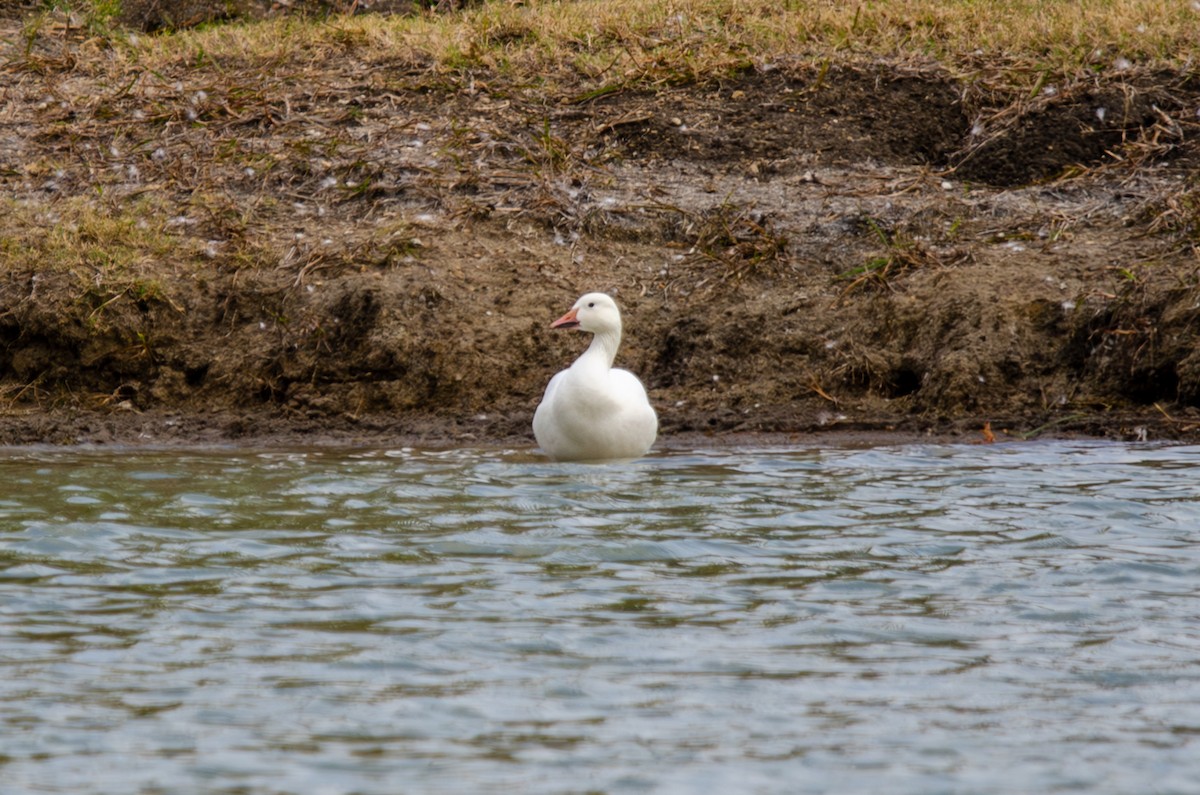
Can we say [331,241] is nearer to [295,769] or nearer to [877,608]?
[877,608]

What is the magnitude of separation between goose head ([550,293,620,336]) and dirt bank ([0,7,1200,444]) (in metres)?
0.88

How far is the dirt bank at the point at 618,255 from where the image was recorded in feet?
32.7

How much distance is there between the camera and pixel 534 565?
641 cm

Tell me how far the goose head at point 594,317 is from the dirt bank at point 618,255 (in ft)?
2.90

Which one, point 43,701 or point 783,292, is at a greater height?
point 783,292

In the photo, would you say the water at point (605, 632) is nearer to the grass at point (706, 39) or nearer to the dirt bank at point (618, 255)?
the dirt bank at point (618, 255)

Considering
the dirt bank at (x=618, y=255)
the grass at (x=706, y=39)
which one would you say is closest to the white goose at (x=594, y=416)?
the dirt bank at (x=618, y=255)

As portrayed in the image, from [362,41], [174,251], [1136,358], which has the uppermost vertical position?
[362,41]

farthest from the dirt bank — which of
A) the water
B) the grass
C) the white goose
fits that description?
the water

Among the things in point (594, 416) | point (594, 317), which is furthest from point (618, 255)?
point (594, 416)

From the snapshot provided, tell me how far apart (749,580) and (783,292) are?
4.80 m

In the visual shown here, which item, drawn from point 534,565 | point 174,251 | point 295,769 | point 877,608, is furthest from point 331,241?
point 295,769

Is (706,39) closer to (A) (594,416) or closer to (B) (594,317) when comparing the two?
(B) (594,317)

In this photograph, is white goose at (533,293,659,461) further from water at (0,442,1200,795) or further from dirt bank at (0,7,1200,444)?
dirt bank at (0,7,1200,444)
